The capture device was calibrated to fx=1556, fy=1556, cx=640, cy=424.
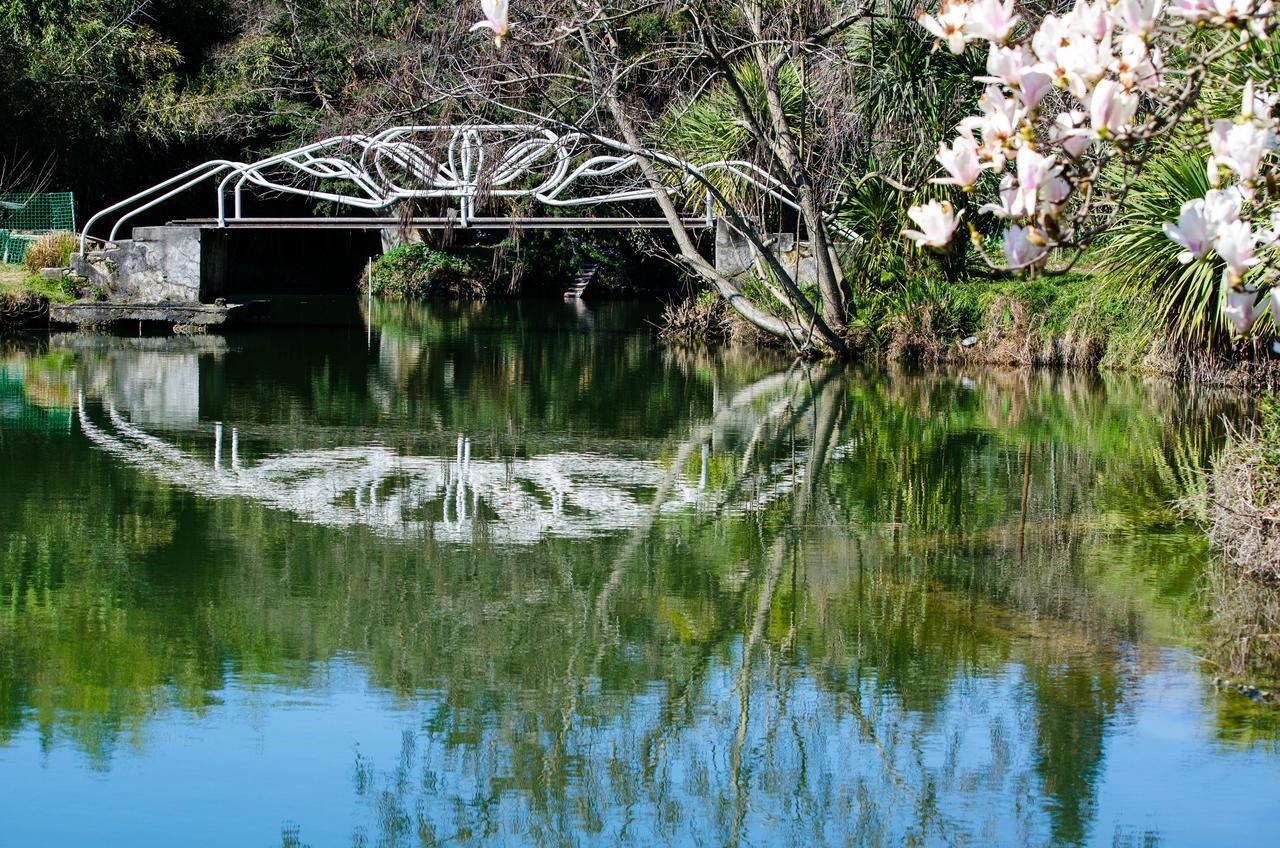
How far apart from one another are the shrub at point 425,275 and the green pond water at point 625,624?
19272 millimetres

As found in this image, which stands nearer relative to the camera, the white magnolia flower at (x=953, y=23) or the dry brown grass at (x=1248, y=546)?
the white magnolia flower at (x=953, y=23)

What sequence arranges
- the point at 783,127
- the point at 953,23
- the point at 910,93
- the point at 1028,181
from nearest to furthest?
the point at 1028,181 < the point at 953,23 < the point at 783,127 < the point at 910,93

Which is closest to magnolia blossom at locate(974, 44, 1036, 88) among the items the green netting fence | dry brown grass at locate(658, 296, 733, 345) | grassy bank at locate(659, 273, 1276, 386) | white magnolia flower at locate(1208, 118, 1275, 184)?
white magnolia flower at locate(1208, 118, 1275, 184)

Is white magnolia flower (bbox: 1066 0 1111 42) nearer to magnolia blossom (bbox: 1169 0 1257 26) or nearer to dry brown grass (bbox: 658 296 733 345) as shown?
magnolia blossom (bbox: 1169 0 1257 26)

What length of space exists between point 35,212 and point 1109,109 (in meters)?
24.0

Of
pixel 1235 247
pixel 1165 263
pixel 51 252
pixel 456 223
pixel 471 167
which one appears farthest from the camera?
pixel 51 252

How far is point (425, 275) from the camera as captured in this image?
32312 millimetres

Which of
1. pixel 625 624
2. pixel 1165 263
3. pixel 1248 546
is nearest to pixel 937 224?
pixel 625 624

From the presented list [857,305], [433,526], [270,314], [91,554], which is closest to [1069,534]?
[433,526]

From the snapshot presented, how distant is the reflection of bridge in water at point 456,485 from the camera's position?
29.0ft

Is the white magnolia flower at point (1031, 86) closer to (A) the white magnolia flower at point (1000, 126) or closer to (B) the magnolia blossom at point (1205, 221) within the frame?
(A) the white magnolia flower at point (1000, 126)

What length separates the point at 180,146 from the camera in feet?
100.0

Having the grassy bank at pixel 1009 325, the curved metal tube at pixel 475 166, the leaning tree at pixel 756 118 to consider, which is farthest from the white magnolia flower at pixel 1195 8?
the curved metal tube at pixel 475 166

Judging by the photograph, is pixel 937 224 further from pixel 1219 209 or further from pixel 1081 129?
pixel 1219 209
